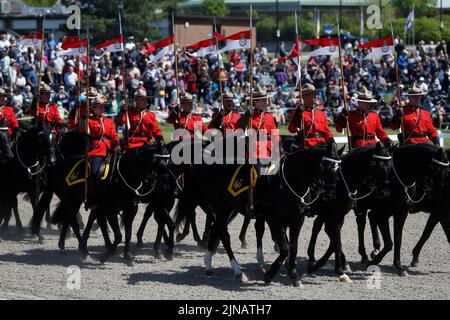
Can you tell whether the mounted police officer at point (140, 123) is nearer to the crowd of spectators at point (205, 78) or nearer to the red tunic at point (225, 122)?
the red tunic at point (225, 122)

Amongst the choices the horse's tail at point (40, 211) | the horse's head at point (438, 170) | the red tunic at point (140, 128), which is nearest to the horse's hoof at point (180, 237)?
the red tunic at point (140, 128)

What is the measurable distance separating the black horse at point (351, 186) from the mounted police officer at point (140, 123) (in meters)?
3.11

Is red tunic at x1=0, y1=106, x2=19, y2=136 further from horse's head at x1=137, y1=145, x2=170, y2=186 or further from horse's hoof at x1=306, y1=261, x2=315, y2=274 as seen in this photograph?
horse's hoof at x1=306, y1=261, x2=315, y2=274

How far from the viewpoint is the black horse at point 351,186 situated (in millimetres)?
11242

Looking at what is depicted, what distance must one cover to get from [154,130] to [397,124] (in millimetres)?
3728

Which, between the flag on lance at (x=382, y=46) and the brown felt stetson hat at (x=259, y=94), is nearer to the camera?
the brown felt stetson hat at (x=259, y=94)

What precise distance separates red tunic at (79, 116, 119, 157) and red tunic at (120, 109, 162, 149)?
0.79ft

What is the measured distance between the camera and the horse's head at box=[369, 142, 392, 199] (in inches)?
441

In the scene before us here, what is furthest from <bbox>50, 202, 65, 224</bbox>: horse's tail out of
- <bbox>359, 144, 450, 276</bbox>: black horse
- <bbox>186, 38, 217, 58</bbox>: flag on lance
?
<bbox>359, 144, 450, 276</bbox>: black horse

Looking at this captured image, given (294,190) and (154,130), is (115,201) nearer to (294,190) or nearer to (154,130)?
(154,130)

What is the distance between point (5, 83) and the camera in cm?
2883

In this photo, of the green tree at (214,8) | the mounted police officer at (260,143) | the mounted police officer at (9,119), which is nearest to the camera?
the mounted police officer at (260,143)
